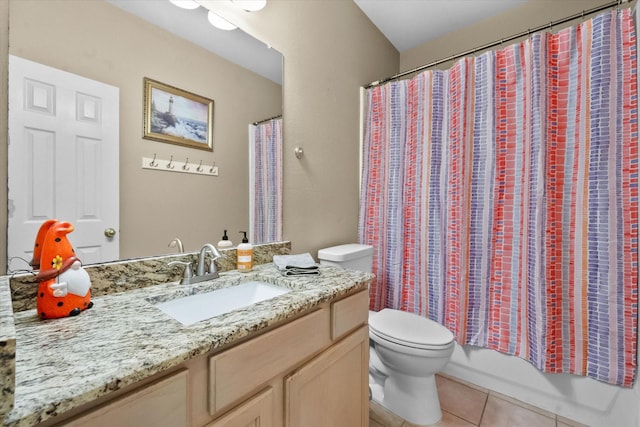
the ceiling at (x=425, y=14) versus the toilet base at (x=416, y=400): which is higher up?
the ceiling at (x=425, y=14)

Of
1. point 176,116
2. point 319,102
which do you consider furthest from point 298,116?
point 176,116

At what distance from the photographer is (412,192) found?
74.9 inches

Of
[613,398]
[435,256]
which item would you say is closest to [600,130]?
[435,256]

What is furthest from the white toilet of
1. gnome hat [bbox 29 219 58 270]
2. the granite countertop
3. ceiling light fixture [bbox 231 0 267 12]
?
ceiling light fixture [bbox 231 0 267 12]

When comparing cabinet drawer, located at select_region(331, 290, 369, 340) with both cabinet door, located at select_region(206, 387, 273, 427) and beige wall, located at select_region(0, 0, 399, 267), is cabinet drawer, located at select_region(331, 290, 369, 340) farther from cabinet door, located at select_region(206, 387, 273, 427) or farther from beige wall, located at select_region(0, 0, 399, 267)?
beige wall, located at select_region(0, 0, 399, 267)

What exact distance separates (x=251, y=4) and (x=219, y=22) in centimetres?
19

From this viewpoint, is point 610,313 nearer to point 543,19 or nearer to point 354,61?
point 543,19

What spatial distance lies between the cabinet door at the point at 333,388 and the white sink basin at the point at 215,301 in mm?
285

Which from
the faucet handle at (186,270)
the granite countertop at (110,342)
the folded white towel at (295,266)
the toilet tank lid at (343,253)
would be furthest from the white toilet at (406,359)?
the faucet handle at (186,270)

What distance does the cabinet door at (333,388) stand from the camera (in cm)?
85

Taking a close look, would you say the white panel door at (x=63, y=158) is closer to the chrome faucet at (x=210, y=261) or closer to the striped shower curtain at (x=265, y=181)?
the chrome faucet at (x=210, y=261)

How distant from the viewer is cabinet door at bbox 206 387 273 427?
67 cm

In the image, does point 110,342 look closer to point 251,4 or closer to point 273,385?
point 273,385

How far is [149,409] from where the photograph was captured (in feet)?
1.72
